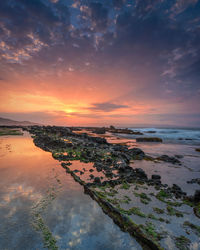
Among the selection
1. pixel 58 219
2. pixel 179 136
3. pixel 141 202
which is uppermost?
pixel 58 219

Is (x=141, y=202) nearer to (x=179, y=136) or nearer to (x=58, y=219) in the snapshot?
(x=58, y=219)

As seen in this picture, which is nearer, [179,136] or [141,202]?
[141,202]

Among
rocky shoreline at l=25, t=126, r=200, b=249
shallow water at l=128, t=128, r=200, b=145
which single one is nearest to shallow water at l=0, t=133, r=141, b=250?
rocky shoreline at l=25, t=126, r=200, b=249

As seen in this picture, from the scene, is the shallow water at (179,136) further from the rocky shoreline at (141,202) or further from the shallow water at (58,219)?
the shallow water at (58,219)

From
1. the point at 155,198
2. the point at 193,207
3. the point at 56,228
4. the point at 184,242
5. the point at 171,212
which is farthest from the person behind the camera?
the point at 155,198

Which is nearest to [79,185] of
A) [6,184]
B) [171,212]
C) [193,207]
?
[6,184]

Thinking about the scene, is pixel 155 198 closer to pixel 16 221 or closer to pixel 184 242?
pixel 184 242

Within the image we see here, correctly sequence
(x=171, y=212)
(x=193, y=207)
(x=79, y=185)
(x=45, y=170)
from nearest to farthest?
(x=171, y=212) → (x=193, y=207) → (x=79, y=185) → (x=45, y=170)

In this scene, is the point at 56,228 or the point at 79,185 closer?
the point at 56,228

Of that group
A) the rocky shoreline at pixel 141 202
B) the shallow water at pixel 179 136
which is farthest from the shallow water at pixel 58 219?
the shallow water at pixel 179 136

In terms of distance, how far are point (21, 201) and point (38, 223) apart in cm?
161

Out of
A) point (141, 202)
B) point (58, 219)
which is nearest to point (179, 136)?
point (141, 202)

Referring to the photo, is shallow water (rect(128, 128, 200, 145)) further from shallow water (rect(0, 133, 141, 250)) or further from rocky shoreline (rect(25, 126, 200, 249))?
shallow water (rect(0, 133, 141, 250))

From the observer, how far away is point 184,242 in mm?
3385
